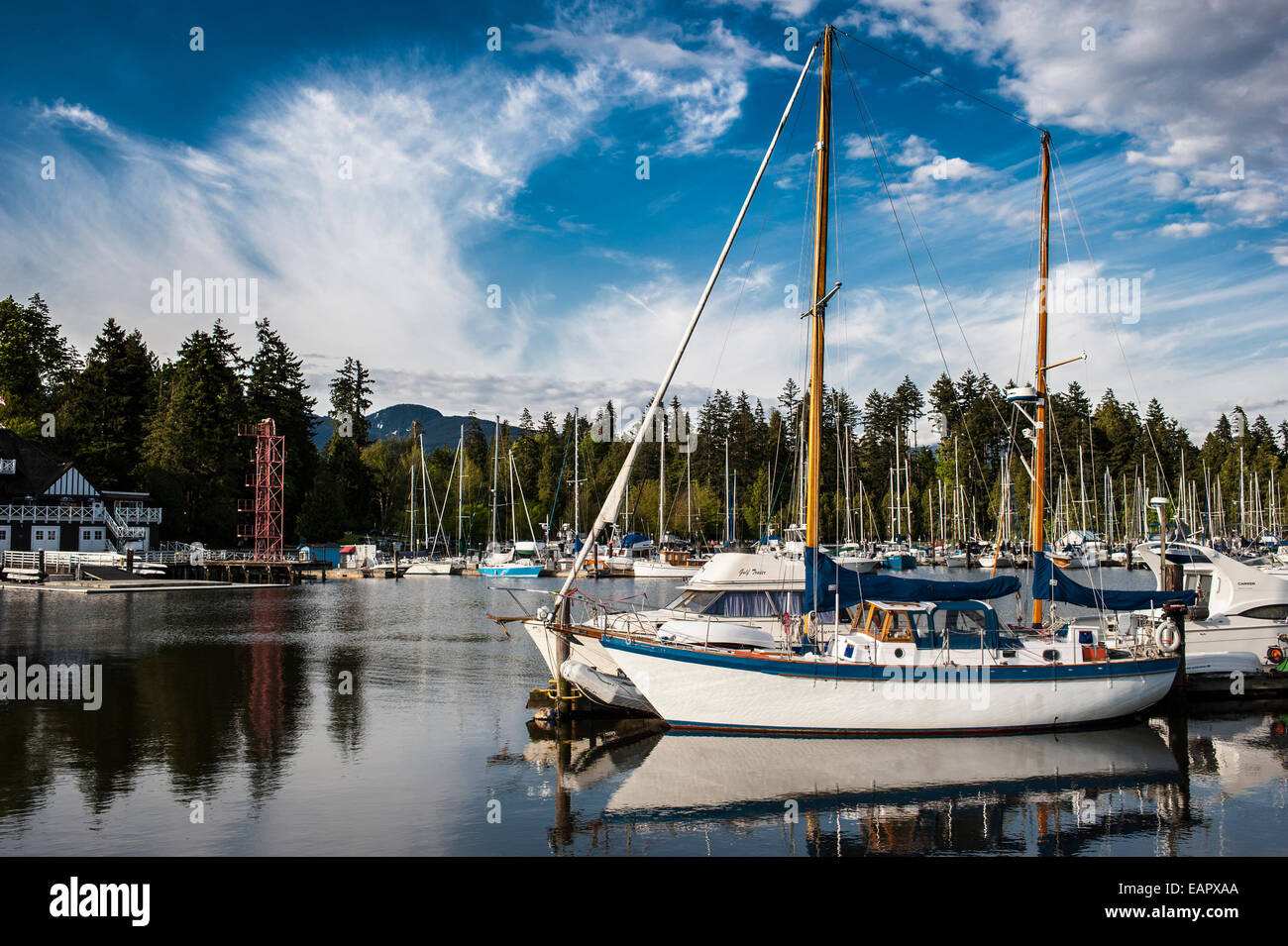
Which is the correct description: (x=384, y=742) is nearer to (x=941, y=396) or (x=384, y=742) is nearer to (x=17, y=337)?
(x=17, y=337)

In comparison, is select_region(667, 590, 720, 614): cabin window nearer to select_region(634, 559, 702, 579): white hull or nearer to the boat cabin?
the boat cabin

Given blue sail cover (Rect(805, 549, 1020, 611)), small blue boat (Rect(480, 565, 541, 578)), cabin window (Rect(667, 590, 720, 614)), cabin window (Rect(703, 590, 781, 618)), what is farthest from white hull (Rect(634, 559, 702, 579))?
blue sail cover (Rect(805, 549, 1020, 611))

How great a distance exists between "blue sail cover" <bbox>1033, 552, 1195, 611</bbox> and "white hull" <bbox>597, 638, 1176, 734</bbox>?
270cm

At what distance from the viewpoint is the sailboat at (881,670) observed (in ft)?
59.7

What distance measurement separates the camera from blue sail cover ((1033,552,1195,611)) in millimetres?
21469

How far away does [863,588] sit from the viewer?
774 inches

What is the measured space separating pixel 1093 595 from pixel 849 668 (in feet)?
26.0

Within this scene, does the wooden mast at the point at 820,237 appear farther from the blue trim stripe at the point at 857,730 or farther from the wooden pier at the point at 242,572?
the wooden pier at the point at 242,572

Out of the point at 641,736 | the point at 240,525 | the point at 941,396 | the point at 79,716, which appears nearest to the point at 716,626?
the point at 641,736

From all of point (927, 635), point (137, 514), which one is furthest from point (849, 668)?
point (137, 514)

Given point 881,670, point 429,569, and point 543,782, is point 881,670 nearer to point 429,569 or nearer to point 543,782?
point 543,782

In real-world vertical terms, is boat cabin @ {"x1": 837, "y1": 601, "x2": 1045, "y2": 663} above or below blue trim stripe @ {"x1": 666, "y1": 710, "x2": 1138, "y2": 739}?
above

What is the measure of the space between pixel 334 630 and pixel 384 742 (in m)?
21.7
